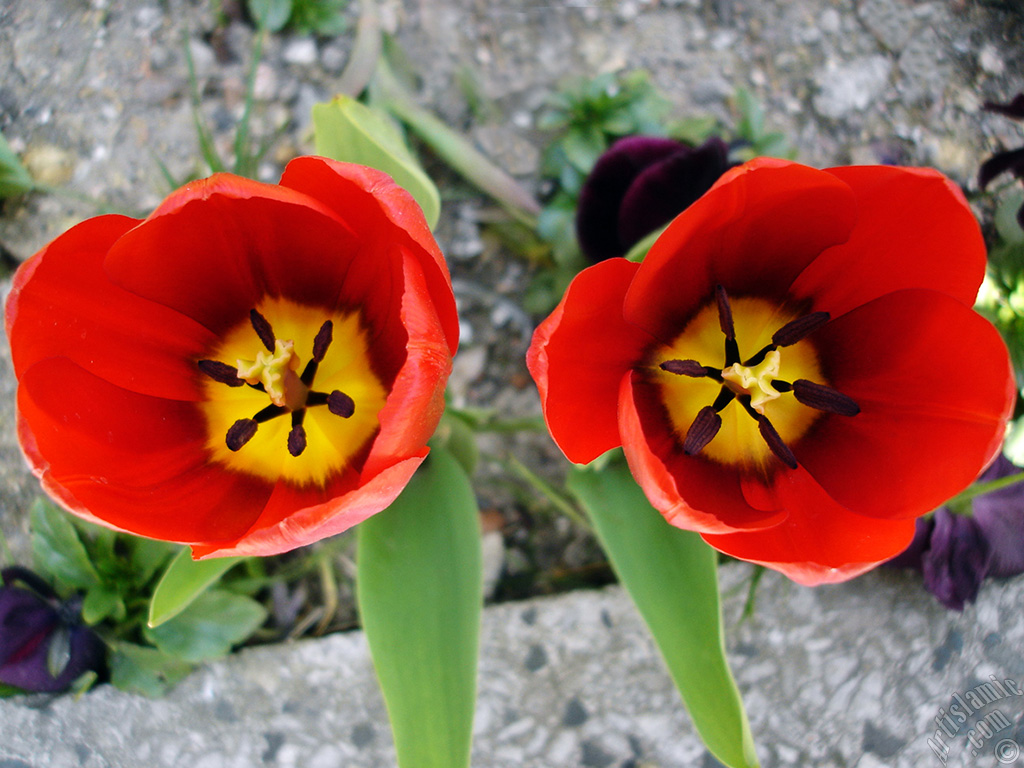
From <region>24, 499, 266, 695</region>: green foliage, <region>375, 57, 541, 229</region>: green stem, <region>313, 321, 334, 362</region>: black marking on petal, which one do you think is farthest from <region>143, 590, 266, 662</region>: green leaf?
<region>375, 57, 541, 229</region>: green stem

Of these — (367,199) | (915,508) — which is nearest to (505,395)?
(367,199)

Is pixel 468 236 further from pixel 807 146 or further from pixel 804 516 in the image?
pixel 804 516

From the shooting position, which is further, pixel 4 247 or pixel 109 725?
pixel 4 247

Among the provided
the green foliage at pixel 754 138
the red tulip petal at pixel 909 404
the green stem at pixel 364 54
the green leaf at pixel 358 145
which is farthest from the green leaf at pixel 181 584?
the green foliage at pixel 754 138

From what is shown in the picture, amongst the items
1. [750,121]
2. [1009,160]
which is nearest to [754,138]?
[750,121]

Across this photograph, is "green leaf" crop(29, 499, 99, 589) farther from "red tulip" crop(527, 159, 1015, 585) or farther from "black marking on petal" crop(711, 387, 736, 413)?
"black marking on petal" crop(711, 387, 736, 413)

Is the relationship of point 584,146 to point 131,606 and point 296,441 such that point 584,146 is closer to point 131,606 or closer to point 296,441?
point 296,441
